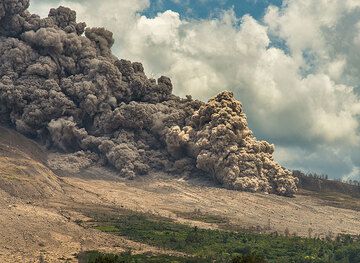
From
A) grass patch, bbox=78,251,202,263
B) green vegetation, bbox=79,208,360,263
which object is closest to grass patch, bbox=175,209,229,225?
green vegetation, bbox=79,208,360,263

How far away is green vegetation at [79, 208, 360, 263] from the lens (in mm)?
102438

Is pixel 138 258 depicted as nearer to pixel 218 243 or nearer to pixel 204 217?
pixel 218 243

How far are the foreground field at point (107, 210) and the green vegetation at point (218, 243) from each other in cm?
214

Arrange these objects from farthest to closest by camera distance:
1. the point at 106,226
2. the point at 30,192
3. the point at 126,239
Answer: the point at 30,192
the point at 106,226
the point at 126,239

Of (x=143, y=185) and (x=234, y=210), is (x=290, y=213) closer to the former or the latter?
(x=234, y=210)

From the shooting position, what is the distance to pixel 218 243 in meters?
113

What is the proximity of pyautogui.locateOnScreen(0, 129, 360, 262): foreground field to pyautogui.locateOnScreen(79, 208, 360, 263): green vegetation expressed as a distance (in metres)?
2.14

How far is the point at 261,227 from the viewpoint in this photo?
5645 inches

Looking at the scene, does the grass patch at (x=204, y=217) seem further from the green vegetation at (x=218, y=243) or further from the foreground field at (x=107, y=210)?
the green vegetation at (x=218, y=243)

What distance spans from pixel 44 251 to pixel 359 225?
103174 millimetres

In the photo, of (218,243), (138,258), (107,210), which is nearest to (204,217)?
(107,210)

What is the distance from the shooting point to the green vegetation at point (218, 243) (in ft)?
336

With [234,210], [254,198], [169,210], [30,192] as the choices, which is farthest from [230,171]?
[30,192]

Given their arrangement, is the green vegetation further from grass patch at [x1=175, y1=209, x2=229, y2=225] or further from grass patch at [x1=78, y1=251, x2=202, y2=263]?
grass patch at [x1=175, y1=209, x2=229, y2=225]
